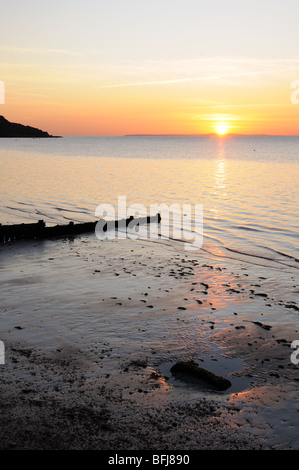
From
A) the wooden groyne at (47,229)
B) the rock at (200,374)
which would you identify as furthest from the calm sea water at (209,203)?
the rock at (200,374)

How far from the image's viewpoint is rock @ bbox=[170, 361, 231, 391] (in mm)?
11531

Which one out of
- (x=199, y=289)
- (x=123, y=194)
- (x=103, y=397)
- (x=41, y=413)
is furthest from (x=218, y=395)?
(x=123, y=194)

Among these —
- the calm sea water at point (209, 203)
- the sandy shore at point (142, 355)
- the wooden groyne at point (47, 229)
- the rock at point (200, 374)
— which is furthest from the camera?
the calm sea water at point (209, 203)

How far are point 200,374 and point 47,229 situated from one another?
2147 centimetres

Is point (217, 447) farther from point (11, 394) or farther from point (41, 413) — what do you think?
point (11, 394)

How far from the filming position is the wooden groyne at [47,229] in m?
28.6

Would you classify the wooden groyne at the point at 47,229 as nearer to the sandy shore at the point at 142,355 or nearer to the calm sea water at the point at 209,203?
the sandy shore at the point at 142,355

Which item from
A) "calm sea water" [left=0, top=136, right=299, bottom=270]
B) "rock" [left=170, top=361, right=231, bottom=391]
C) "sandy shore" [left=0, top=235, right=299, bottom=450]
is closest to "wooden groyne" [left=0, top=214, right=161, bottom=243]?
"sandy shore" [left=0, top=235, right=299, bottom=450]

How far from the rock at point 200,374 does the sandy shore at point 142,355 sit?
0.24 metres

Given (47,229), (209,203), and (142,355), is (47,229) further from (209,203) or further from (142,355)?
(209,203)

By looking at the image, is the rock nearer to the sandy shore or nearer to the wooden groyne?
the sandy shore

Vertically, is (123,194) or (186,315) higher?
(123,194)
